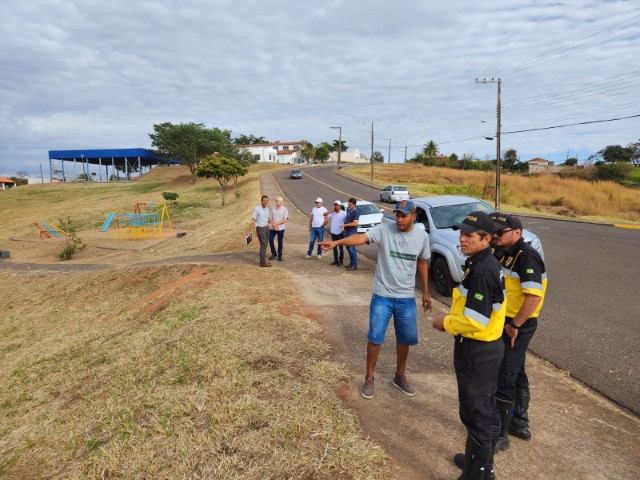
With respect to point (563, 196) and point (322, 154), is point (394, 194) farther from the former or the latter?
point (322, 154)

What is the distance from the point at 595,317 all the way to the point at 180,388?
6086mm

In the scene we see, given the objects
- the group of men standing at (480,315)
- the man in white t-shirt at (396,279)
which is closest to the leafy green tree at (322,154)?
the man in white t-shirt at (396,279)

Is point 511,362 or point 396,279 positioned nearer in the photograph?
point 511,362

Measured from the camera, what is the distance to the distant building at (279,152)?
288 ft

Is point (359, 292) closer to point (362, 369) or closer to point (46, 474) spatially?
point (362, 369)

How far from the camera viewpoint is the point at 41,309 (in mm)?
8875

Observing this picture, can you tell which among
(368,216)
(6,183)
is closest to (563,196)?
(368,216)

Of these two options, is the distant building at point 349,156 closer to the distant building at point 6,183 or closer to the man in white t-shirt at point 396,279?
the distant building at point 6,183

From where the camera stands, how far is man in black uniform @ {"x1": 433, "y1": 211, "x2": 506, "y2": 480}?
2354mm

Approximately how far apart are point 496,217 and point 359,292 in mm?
4502

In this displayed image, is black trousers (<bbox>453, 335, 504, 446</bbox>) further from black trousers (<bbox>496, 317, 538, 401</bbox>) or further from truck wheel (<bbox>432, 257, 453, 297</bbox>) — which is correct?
truck wheel (<bbox>432, 257, 453, 297</bbox>)

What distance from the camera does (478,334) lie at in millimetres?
2387

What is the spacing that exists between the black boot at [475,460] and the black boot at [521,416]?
0.85 meters

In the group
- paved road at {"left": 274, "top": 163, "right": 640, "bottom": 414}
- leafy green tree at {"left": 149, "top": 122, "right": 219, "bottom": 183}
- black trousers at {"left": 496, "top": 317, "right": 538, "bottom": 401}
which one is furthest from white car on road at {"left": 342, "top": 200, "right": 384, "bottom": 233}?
leafy green tree at {"left": 149, "top": 122, "right": 219, "bottom": 183}
